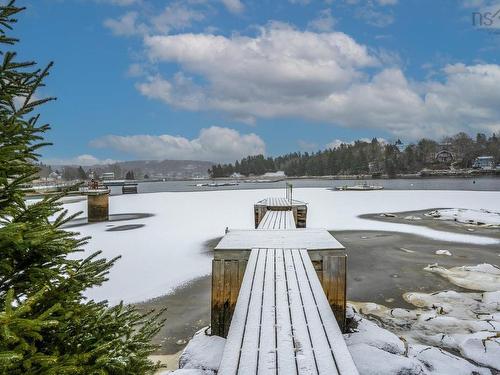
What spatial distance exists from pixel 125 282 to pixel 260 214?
745 cm

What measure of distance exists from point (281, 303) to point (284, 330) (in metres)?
0.73

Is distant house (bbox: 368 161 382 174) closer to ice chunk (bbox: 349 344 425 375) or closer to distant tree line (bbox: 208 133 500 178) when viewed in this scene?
distant tree line (bbox: 208 133 500 178)

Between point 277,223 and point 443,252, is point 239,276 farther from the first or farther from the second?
point 443,252

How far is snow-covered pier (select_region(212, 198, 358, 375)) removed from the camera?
321 centimetres

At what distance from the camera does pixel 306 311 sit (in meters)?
4.24

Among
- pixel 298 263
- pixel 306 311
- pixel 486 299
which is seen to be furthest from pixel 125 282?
pixel 486 299

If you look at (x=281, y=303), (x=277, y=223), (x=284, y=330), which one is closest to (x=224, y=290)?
(x=281, y=303)

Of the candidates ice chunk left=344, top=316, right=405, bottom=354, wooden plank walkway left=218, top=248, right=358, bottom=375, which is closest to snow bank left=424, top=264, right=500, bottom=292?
ice chunk left=344, top=316, right=405, bottom=354

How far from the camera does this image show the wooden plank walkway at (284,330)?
3119 millimetres

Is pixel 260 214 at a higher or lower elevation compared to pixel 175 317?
higher

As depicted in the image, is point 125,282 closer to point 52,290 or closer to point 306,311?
point 306,311

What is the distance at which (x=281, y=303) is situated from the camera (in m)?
4.47

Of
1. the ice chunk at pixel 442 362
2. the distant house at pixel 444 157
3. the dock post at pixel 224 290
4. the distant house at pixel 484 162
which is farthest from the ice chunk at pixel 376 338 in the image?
the distant house at pixel 444 157

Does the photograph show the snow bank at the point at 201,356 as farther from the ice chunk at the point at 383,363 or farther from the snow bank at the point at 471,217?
the snow bank at the point at 471,217
